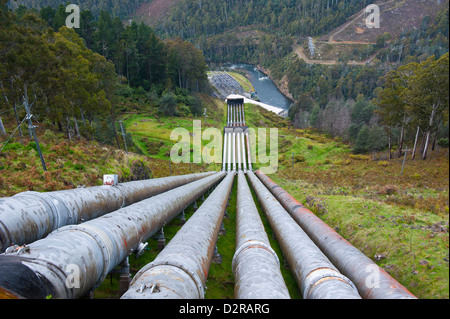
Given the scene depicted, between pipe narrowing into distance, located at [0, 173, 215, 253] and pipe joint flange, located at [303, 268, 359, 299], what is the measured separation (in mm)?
9208

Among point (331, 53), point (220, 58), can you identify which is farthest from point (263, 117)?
point (220, 58)

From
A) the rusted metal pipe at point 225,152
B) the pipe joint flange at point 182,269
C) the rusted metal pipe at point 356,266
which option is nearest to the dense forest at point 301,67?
the rusted metal pipe at point 356,266

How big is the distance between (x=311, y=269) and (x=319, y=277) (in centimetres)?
66

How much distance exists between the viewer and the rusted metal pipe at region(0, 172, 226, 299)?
5270 mm

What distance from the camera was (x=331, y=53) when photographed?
527 ft

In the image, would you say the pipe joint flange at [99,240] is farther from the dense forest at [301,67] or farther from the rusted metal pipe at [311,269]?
the dense forest at [301,67]

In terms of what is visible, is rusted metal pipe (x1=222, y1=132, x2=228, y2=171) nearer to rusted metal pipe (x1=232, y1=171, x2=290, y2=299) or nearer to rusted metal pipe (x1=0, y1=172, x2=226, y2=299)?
rusted metal pipe (x1=232, y1=171, x2=290, y2=299)

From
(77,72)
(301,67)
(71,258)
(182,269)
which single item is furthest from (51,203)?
(301,67)

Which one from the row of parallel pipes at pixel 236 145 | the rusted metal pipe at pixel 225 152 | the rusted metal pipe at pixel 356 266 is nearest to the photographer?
the rusted metal pipe at pixel 356 266

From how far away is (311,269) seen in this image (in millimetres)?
8344

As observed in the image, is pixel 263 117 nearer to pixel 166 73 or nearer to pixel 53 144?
pixel 166 73

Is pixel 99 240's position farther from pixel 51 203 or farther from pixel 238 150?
pixel 238 150

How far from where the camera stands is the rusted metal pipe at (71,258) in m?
5.27
